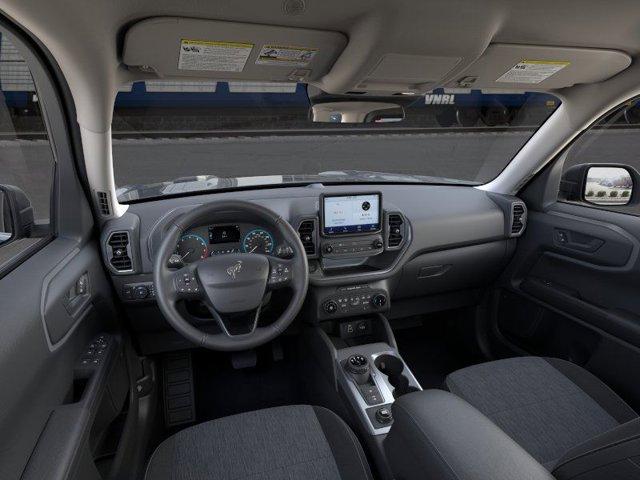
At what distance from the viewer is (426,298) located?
9.24 feet

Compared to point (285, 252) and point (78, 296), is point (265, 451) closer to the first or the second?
point (285, 252)

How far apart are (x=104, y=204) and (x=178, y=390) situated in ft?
3.97

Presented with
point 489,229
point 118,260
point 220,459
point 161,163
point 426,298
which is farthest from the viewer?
point 161,163

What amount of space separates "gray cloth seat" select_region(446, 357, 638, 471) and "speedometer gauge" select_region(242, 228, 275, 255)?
1.04 m

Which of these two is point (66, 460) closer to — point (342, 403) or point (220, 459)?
point (220, 459)

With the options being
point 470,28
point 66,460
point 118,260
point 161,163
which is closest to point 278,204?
point 118,260

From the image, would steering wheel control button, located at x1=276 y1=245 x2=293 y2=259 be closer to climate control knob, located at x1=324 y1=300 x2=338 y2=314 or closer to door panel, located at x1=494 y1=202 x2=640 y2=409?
climate control knob, located at x1=324 y1=300 x2=338 y2=314

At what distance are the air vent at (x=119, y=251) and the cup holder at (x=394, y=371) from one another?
129 centimetres

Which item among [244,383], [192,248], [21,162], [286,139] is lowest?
[244,383]

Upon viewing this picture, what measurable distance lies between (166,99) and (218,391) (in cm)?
447

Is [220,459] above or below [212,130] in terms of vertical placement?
below

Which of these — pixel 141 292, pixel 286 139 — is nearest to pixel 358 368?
pixel 141 292

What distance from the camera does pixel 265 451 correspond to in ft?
4.67

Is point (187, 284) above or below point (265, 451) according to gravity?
above
